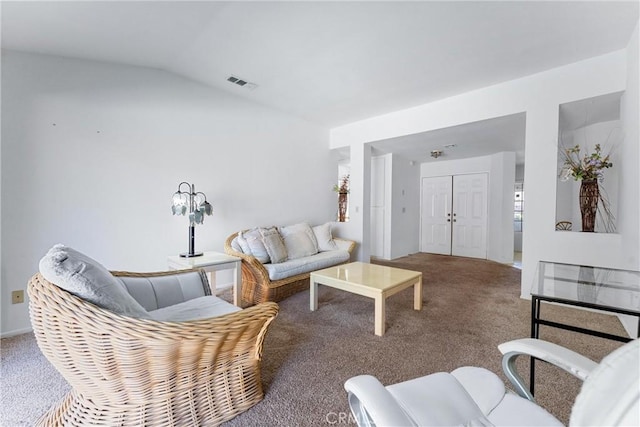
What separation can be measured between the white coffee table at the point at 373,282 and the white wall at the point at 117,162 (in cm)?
158

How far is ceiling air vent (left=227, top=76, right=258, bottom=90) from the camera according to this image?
318 centimetres

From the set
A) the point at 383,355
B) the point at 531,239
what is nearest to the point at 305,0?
the point at 383,355

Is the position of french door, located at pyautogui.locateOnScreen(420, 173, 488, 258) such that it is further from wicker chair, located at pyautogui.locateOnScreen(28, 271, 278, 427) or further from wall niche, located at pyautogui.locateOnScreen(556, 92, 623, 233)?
wicker chair, located at pyautogui.locateOnScreen(28, 271, 278, 427)

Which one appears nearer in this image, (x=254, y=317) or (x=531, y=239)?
(x=254, y=317)

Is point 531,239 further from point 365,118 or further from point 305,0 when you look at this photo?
point 305,0

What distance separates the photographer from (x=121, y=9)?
6.42 feet

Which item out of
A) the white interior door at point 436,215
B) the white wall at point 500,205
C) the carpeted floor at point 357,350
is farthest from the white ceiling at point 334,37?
the white interior door at point 436,215

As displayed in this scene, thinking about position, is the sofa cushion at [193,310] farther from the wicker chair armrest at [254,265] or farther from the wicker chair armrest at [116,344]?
the wicker chair armrest at [254,265]

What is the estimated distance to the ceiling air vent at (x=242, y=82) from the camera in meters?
3.18

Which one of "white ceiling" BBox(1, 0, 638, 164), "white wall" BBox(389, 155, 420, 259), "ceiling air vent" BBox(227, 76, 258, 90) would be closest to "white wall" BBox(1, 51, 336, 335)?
"white ceiling" BBox(1, 0, 638, 164)

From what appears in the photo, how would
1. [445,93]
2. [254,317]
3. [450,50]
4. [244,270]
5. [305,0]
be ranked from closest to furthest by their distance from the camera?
1. [254,317]
2. [305,0]
3. [450,50]
4. [244,270]
5. [445,93]

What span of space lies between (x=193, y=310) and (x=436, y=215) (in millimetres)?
5797

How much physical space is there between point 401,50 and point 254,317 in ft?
8.39

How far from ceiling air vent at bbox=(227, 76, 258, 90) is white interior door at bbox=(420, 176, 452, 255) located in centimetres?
460
